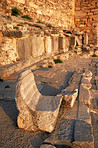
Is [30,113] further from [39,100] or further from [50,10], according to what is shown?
[50,10]

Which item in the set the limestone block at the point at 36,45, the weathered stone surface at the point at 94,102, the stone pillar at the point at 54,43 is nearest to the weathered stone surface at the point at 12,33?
the limestone block at the point at 36,45

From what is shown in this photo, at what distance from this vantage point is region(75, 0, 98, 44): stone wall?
16984 mm

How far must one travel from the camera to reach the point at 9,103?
321cm

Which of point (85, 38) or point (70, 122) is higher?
point (85, 38)

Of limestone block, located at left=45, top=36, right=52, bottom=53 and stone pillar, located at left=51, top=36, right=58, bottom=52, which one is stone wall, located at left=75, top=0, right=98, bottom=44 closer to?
stone pillar, located at left=51, top=36, right=58, bottom=52

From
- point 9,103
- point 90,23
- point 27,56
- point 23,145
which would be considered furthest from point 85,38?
point 23,145

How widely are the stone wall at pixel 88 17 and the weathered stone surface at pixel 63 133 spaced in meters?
16.5

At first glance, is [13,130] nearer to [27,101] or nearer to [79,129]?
[27,101]

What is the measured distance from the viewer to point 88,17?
683 inches

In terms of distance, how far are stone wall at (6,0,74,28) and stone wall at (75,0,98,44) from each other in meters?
1.06

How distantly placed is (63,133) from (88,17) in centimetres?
1841

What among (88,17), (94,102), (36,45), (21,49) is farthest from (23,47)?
(88,17)

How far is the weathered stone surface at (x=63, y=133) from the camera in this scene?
1975 millimetres

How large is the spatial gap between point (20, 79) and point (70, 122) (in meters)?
1.26
